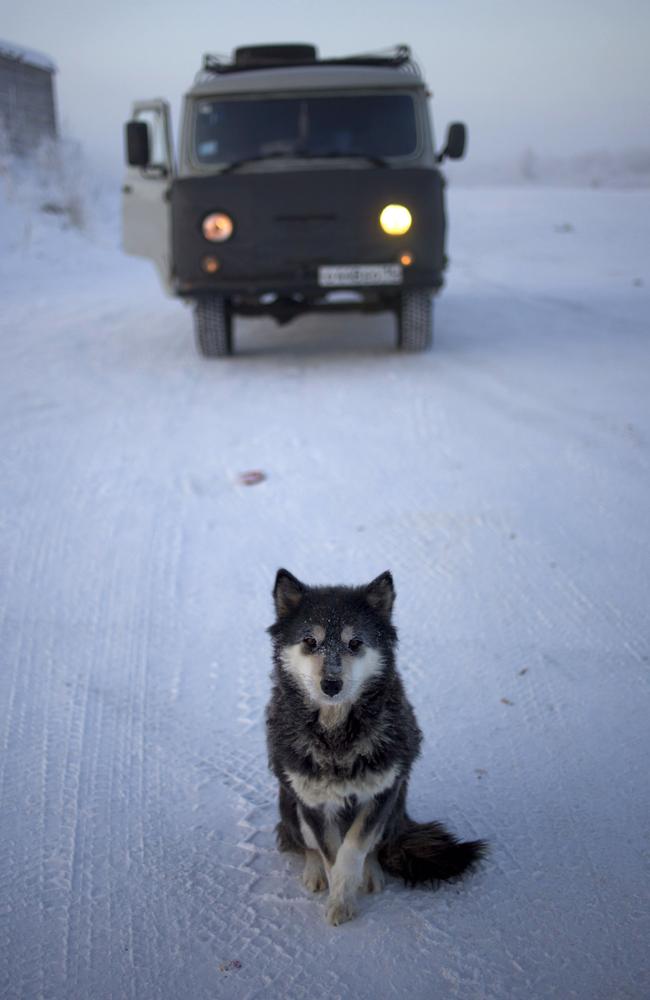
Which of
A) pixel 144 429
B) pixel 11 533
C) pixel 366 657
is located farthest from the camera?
pixel 144 429

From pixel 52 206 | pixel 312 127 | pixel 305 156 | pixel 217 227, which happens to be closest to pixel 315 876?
pixel 217 227

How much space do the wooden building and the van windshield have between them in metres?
15.8

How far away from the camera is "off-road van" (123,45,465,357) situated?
8.00 metres

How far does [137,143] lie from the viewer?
28.2 ft

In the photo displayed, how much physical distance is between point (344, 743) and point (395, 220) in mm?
6455

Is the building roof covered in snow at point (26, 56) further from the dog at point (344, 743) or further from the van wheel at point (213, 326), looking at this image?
the dog at point (344, 743)

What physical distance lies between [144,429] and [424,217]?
11.1 ft

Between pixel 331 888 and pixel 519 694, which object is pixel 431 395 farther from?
pixel 331 888

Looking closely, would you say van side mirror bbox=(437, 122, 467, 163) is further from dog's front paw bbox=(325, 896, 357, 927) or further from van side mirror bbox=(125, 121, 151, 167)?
dog's front paw bbox=(325, 896, 357, 927)

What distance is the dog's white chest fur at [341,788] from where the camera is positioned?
259cm

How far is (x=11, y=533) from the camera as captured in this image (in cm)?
541

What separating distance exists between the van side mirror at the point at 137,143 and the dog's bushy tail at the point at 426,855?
7.68 meters

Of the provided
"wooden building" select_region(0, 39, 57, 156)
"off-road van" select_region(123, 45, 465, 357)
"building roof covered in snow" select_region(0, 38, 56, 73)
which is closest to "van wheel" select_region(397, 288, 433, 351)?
"off-road van" select_region(123, 45, 465, 357)

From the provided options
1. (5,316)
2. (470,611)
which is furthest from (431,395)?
(5,316)
